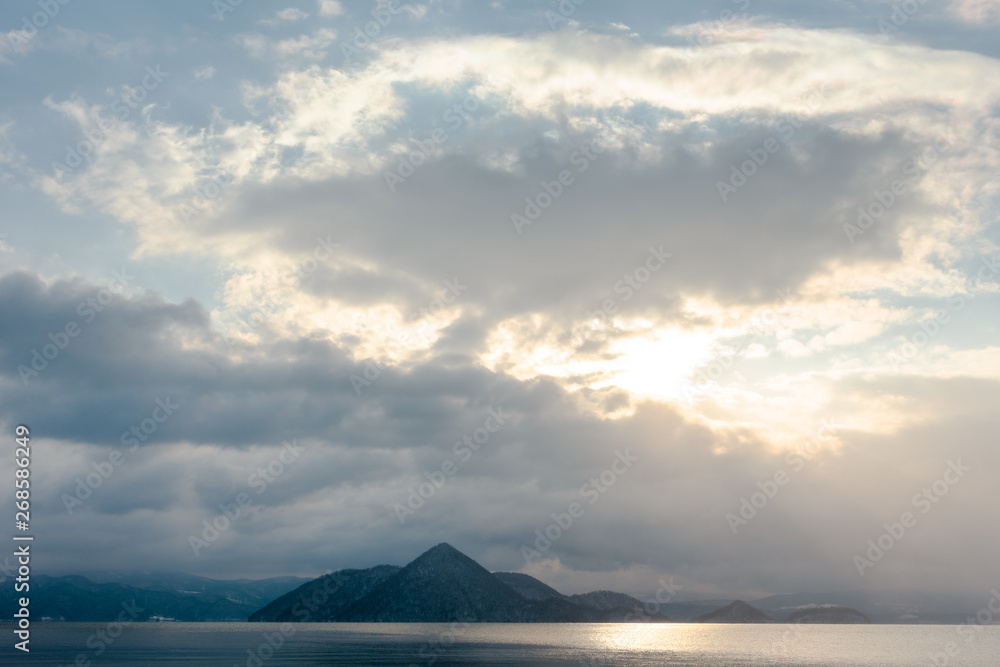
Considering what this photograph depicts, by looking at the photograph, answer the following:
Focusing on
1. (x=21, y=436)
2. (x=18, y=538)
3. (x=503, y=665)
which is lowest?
(x=503, y=665)

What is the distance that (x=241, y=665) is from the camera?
18912 centimetres

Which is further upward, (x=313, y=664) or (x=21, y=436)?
(x=21, y=436)

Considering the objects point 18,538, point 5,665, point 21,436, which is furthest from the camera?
point 5,665

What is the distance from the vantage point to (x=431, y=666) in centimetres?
19388

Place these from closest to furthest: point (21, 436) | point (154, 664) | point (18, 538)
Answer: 1. point (18, 538)
2. point (21, 436)
3. point (154, 664)

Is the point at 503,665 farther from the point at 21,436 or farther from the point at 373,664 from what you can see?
the point at 21,436

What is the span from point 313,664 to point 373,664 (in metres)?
16.9

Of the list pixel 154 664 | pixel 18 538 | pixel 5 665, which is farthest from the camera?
pixel 154 664

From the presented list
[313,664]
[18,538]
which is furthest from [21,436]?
[313,664]

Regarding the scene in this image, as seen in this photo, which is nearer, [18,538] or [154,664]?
[18,538]

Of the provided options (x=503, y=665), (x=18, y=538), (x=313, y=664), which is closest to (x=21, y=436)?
(x=18, y=538)

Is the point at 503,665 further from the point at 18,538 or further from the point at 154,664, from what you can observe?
the point at 18,538

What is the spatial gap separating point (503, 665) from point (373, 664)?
38078 millimetres

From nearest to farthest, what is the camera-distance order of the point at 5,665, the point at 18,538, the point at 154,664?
1. the point at 18,538
2. the point at 5,665
3. the point at 154,664
